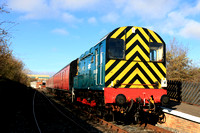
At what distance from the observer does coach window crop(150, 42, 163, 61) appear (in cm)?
727

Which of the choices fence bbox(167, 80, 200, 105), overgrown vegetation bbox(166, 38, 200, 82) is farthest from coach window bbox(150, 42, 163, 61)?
overgrown vegetation bbox(166, 38, 200, 82)

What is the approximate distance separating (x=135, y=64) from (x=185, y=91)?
5.32m

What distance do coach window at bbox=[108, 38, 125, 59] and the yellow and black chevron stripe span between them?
151mm

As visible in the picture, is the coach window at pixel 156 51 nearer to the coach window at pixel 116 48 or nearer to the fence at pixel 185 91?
the coach window at pixel 116 48

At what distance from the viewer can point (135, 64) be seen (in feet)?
22.9

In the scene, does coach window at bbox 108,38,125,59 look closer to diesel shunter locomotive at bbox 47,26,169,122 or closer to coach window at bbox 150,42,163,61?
diesel shunter locomotive at bbox 47,26,169,122

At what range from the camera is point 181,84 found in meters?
11.0

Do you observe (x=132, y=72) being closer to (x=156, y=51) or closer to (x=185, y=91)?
(x=156, y=51)

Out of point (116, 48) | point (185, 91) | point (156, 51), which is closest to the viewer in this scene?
point (116, 48)

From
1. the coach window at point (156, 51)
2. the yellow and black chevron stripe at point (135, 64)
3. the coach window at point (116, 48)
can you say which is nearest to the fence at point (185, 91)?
the yellow and black chevron stripe at point (135, 64)

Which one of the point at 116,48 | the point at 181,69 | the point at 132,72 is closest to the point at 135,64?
the point at 132,72

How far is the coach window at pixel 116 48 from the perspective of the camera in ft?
22.1

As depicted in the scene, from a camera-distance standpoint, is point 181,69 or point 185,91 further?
point 181,69

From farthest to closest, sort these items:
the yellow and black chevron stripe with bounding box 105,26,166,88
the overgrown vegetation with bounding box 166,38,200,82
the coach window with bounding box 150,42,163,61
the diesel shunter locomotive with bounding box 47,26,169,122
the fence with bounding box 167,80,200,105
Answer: the overgrown vegetation with bounding box 166,38,200,82 < the fence with bounding box 167,80,200,105 < the coach window with bounding box 150,42,163,61 < the yellow and black chevron stripe with bounding box 105,26,166,88 < the diesel shunter locomotive with bounding box 47,26,169,122
